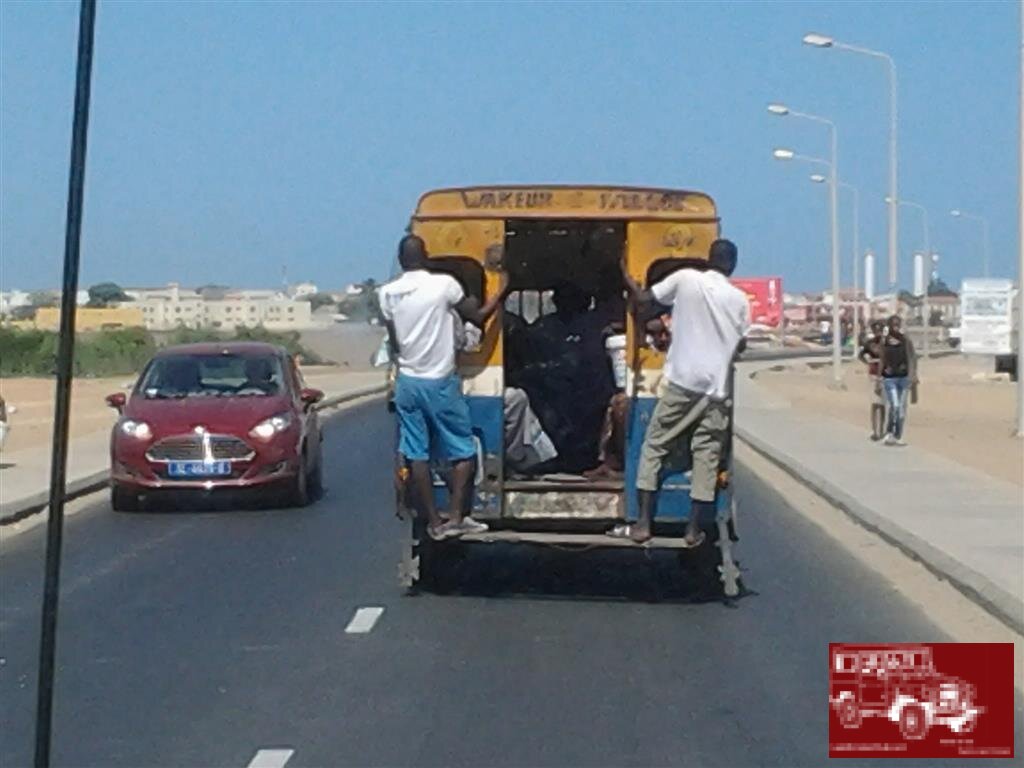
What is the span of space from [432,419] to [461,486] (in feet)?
1.48

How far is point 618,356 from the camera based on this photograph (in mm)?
13336

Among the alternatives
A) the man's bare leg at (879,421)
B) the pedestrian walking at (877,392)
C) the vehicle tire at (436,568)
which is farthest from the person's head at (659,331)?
the man's bare leg at (879,421)

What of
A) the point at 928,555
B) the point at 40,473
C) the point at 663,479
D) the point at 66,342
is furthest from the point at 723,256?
the point at 40,473

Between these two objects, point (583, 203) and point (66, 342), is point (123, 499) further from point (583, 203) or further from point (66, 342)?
point (66, 342)

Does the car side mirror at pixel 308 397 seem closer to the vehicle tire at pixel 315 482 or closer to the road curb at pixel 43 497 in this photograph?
the vehicle tire at pixel 315 482

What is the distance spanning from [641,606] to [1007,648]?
274 centimetres

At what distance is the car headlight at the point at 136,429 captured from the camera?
18.9 metres

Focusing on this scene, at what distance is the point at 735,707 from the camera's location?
953 cm

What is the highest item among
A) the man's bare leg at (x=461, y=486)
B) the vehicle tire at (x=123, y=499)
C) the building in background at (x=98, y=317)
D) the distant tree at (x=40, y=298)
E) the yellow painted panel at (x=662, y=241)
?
the distant tree at (x=40, y=298)

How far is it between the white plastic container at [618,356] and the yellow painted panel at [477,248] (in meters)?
0.80

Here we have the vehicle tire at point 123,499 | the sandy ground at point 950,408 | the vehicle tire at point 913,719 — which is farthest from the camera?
the sandy ground at point 950,408

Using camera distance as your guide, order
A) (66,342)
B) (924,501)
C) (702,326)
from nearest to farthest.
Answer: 1. (66,342)
2. (702,326)
3. (924,501)

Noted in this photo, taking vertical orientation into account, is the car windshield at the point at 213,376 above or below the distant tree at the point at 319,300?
below

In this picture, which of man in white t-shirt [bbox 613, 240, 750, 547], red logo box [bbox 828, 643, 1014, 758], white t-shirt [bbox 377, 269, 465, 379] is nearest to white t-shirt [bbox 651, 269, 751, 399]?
man in white t-shirt [bbox 613, 240, 750, 547]
